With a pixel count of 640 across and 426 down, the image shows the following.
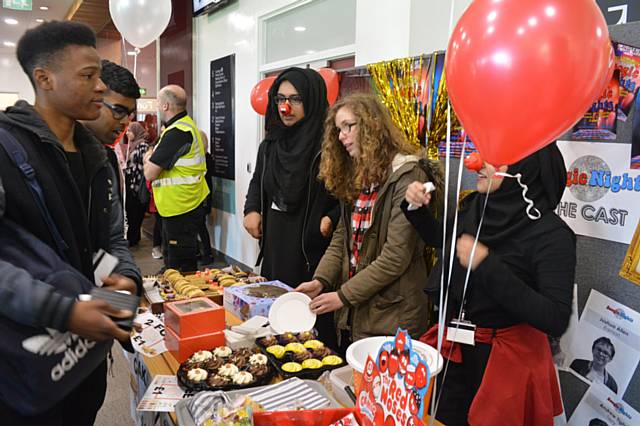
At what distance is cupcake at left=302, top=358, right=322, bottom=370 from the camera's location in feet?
4.99

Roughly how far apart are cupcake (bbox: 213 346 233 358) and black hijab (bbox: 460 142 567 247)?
916 mm

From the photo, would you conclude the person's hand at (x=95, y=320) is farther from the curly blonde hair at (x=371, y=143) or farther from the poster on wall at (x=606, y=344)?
the poster on wall at (x=606, y=344)

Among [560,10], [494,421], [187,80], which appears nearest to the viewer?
[560,10]

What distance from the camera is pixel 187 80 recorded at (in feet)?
20.7

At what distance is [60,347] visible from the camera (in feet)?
3.30

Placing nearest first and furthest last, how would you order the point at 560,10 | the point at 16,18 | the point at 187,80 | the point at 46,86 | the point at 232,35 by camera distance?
the point at 560,10, the point at 46,86, the point at 232,35, the point at 187,80, the point at 16,18

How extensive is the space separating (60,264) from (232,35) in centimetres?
463

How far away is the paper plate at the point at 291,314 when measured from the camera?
1.80m

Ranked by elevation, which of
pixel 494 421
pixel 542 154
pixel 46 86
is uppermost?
pixel 46 86

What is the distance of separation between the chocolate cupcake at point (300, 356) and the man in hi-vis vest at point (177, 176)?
2.65 meters

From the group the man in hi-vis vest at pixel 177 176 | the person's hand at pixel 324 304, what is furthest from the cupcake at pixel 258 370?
the man in hi-vis vest at pixel 177 176

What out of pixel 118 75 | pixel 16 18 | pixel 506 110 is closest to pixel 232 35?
pixel 118 75

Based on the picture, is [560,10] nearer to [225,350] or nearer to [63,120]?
[63,120]

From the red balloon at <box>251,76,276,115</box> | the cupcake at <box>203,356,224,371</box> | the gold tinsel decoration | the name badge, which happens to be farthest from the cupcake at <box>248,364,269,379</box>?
the red balloon at <box>251,76,276,115</box>
